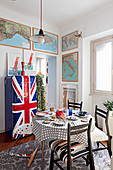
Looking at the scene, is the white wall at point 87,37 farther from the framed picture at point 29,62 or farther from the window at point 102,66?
the framed picture at point 29,62

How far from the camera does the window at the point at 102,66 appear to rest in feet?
11.2

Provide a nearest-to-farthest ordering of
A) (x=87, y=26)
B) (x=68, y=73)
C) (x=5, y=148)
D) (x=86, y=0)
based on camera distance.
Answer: (x=5, y=148)
(x=86, y=0)
(x=87, y=26)
(x=68, y=73)

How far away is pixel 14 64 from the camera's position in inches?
135

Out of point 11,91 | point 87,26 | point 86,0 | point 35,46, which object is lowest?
point 11,91

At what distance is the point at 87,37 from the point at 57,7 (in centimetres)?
111

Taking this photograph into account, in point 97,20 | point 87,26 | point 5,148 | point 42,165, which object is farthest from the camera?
point 87,26

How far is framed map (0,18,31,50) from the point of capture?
128 inches

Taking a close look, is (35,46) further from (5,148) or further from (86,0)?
(5,148)

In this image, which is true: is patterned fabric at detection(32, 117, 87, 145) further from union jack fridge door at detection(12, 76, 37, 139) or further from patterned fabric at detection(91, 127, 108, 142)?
union jack fridge door at detection(12, 76, 37, 139)

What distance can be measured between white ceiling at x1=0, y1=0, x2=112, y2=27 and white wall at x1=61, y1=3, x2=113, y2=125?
0.17 m

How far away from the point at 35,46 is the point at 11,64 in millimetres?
950

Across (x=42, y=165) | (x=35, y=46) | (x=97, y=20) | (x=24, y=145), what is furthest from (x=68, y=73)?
(x=42, y=165)

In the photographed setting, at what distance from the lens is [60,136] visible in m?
1.72

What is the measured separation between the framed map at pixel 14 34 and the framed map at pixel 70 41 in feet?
3.90
